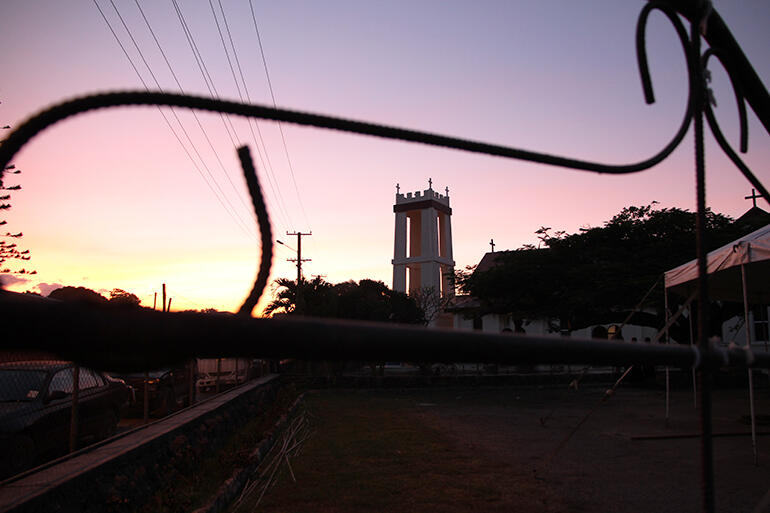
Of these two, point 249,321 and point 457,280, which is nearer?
point 249,321

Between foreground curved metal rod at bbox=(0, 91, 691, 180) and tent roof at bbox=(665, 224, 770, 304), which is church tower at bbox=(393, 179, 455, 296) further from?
foreground curved metal rod at bbox=(0, 91, 691, 180)

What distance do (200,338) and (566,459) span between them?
8.66 m

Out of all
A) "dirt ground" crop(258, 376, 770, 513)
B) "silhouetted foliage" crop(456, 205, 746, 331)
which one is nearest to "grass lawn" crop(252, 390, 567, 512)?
"dirt ground" crop(258, 376, 770, 513)

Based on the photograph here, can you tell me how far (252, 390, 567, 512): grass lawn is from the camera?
19.2 ft

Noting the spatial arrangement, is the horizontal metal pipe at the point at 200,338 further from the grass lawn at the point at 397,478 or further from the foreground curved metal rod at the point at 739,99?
the grass lawn at the point at 397,478

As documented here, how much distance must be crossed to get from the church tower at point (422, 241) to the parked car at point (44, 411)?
4148cm

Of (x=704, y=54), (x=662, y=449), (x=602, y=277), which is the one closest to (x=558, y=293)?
(x=602, y=277)

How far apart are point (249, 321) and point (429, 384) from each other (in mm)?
22782

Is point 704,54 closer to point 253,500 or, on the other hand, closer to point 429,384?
point 253,500

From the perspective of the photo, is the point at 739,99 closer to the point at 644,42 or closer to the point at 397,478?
the point at 644,42

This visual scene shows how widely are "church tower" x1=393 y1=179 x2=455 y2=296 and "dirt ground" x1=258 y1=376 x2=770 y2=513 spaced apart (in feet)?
115

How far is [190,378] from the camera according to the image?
10422 mm

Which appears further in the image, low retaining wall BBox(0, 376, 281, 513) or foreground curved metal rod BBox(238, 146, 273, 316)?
low retaining wall BBox(0, 376, 281, 513)

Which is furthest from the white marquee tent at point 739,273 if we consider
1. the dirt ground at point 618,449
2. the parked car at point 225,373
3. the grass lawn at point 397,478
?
the parked car at point 225,373
